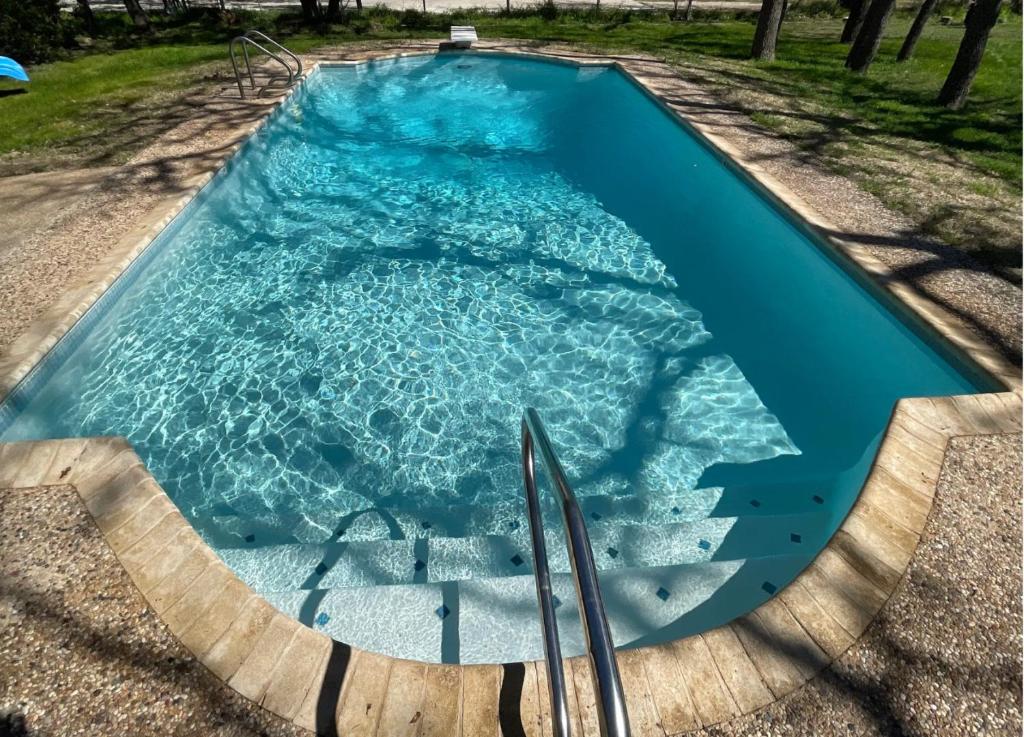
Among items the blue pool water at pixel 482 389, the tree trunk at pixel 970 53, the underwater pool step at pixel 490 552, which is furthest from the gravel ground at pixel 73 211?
the tree trunk at pixel 970 53

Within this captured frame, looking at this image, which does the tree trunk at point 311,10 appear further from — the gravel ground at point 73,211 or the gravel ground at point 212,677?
the gravel ground at point 212,677

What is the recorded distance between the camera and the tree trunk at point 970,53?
797cm

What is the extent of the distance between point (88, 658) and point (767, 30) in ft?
49.9

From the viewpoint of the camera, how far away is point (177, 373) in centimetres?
496

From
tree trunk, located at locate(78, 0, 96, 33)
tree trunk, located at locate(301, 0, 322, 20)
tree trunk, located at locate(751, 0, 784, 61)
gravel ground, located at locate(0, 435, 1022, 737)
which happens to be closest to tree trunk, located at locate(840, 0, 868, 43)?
tree trunk, located at locate(751, 0, 784, 61)

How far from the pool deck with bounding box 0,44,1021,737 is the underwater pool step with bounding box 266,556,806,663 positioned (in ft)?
1.98

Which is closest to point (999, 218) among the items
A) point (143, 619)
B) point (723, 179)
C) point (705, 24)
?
point (723, 179)

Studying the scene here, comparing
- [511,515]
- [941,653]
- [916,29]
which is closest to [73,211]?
[511,515]

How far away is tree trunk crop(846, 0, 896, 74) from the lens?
1051 cm

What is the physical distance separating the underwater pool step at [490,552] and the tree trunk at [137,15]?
18682mm

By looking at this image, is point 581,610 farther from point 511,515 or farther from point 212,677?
point 511,515

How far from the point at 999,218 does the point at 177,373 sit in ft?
27.8

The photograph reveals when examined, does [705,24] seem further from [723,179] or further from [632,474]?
[632,474]

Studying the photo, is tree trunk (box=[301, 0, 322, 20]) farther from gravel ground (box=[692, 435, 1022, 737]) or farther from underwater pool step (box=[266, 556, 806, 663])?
gravel ground (box=[692, 435, 1022, 737])
